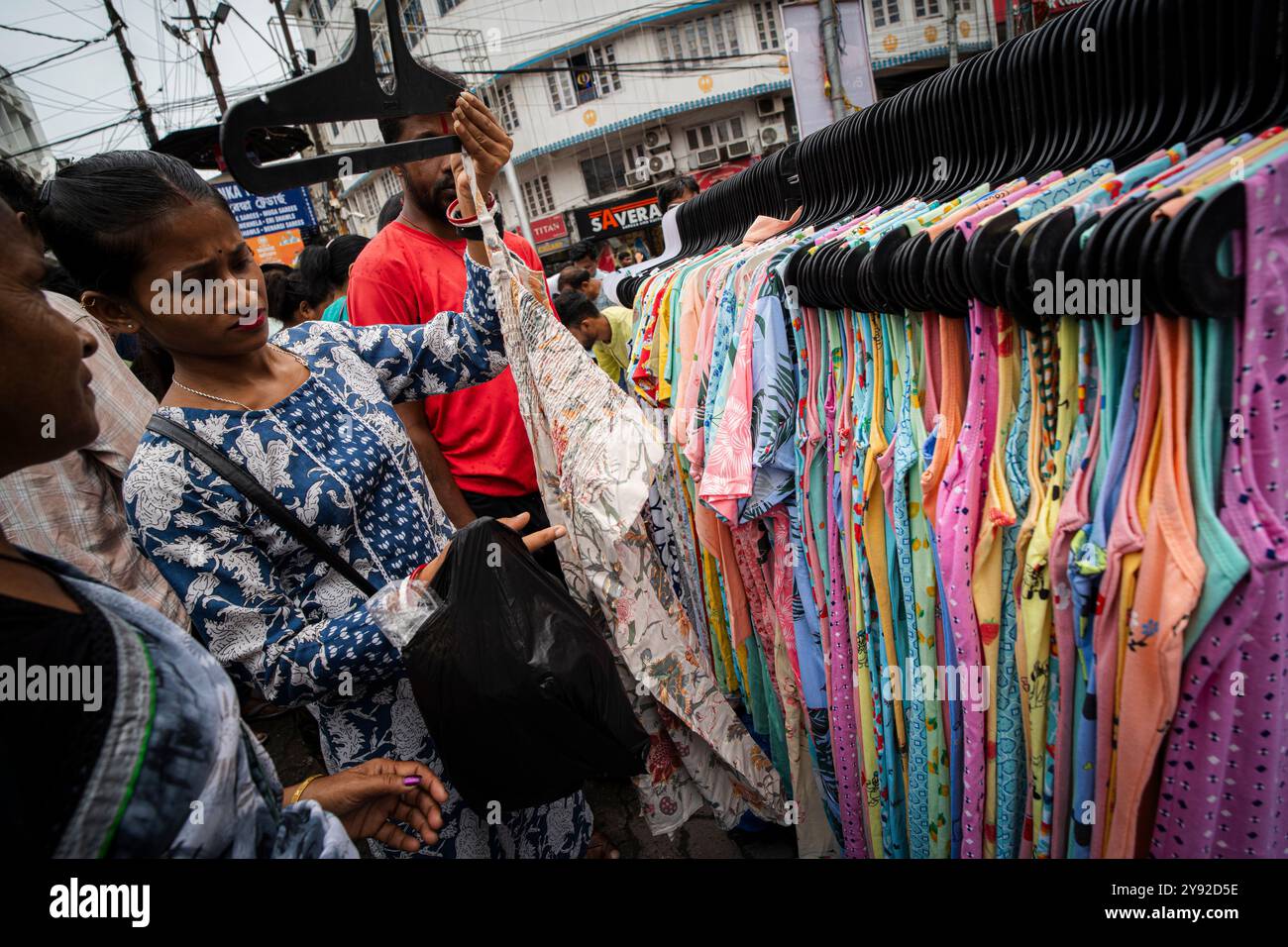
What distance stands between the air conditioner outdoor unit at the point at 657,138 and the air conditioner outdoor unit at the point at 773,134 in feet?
11.0

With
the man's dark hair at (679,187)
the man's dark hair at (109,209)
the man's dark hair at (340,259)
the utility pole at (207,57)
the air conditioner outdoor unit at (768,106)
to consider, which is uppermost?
the utility pole at (207,57)

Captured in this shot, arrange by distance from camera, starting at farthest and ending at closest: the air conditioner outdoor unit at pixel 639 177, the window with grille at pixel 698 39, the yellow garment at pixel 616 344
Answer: the air conditioner outdoor unit at pixel 639 177 → the window with grille at pixel 698 39 → the yellow garment at pixel 616 344

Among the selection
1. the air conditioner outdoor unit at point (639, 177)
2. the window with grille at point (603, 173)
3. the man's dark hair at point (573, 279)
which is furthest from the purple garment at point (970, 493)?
the window with grille at point (603, 173)

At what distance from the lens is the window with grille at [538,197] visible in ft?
87.8

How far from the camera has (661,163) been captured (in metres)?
24.7

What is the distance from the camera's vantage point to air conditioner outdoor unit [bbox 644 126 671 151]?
80.7 ft

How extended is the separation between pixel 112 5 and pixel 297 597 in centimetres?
1566

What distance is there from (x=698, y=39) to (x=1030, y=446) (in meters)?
26.9

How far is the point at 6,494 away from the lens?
1770 millimetres

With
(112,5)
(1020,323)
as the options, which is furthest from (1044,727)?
(112,5)

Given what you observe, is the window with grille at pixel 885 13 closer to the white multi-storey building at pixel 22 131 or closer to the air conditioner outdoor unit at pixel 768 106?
the air conditioner outdoor unit at pixel 768 106

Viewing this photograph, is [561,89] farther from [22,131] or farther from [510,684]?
[510,684]

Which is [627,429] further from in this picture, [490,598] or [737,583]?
[737,583]

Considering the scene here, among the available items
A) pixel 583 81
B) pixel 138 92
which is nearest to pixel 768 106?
pixel 583 81
